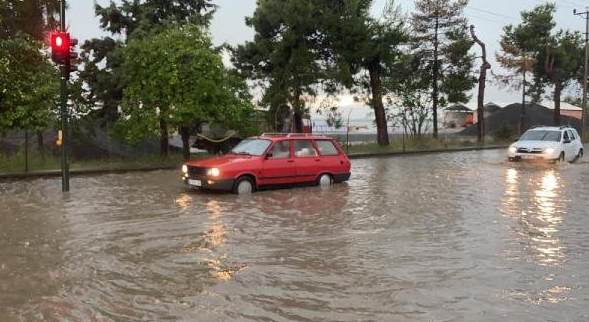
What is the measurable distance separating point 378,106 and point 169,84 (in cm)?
1676

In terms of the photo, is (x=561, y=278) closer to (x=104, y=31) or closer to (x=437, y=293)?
(x=437, y=293)

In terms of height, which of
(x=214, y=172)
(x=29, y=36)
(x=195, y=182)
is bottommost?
(x=195, y=182)

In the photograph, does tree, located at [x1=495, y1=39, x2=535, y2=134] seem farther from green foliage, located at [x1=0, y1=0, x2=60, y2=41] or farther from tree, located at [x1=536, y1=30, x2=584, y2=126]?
green foliage, located at [x1=0, y1=0, x2=60, y2=41]

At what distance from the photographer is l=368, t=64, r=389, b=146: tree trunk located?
3366 centimetres

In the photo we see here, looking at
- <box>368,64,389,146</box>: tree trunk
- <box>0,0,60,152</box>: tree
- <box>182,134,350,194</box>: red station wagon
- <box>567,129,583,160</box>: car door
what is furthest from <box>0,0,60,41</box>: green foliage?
<box>567,129,583,160</box>: car door

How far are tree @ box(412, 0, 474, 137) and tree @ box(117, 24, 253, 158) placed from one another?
1991 centimetres

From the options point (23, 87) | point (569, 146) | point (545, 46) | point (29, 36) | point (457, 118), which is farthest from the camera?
point (457, 118)

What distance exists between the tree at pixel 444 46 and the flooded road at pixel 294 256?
24630mm

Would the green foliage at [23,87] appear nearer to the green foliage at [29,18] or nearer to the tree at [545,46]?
the green foliage at [29,18]

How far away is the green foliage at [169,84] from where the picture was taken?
20.7m

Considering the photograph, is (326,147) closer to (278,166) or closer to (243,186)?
(278,166)

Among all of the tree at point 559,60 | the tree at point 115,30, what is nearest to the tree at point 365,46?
the tree at point 115,30

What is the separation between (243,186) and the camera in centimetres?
1372

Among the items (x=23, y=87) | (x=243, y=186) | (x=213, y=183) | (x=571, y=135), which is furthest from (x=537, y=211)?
(x=23, y=87)
